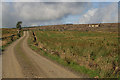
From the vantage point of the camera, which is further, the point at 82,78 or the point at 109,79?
the point at 82,78

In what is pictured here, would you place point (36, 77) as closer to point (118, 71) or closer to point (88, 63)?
point (88, 63)

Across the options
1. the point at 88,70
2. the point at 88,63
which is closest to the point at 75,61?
the point at 88,63

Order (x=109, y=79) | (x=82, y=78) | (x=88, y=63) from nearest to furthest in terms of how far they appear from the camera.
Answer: (x=109, y=79), (x=82, y=78), (x=88, y=63)

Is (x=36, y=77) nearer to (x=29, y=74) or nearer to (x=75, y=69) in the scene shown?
(x=29, y=74)

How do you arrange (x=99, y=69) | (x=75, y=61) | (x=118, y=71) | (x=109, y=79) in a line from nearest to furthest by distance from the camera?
(x=109, y=79)
(x=118, y=71)
(x=99, y=69)
(x=75, y=61)

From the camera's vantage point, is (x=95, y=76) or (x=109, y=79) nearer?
(x=109, y=79)

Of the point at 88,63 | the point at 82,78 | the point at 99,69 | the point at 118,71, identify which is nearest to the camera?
the point at 82,78

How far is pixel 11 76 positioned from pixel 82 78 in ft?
16.4

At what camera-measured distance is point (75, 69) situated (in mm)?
8430

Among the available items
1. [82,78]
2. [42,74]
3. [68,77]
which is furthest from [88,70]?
[42,74]

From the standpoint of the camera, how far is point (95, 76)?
279 inches

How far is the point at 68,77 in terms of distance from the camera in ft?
22.7

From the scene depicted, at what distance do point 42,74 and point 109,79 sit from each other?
4.58 meters

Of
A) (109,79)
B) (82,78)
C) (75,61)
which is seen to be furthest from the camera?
(75,61)
